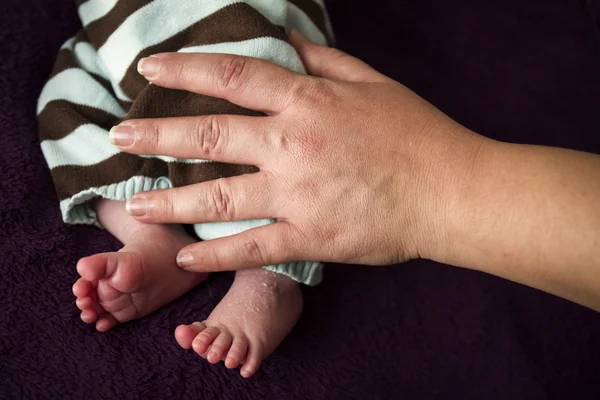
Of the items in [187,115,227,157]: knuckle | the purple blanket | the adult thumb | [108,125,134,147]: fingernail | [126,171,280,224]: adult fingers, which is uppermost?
the adult thumb

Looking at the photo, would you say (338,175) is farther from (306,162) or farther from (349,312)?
(349,312)

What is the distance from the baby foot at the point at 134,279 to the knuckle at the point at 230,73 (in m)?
0.23

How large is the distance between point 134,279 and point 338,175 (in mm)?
299

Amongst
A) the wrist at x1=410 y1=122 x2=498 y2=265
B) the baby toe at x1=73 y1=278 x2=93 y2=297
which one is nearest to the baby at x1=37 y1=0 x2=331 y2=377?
the baby toe at x1=73 y1=278 x2=93 y2=297

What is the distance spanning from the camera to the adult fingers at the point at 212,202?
72 centimetres

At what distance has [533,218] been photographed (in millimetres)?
654

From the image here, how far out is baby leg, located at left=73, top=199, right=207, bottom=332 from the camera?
2.37ft

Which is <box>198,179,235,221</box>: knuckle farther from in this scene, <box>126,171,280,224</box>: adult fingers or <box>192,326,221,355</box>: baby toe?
<box>192,326,221,355</box>: baby toe

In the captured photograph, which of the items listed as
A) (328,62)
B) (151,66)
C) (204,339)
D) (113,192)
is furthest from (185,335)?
(328,62)

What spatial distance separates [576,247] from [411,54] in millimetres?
778

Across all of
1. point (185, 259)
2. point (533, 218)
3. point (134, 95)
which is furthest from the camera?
point (134, 95)

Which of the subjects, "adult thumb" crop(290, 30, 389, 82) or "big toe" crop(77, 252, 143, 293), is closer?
"big toe" crop(77, 252, 143, 293)

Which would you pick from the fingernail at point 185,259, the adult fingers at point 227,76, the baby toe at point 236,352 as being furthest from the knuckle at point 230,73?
the baby toe at point 236,352

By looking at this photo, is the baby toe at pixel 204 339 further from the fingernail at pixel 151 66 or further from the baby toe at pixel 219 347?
the fingernail at pixel 151 66
